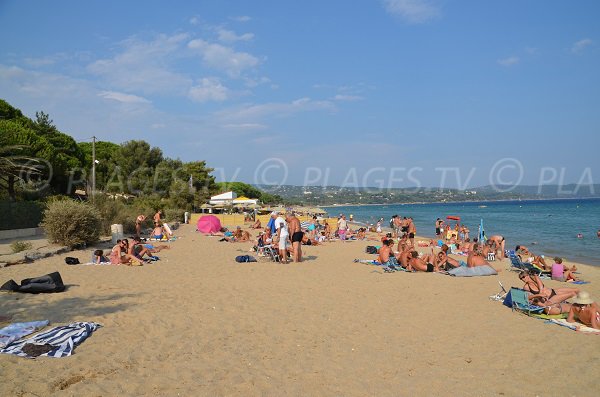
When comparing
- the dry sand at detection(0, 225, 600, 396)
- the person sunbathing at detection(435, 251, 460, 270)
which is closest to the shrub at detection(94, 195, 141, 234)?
the dry sand at detection(0, 225, 600, 396)

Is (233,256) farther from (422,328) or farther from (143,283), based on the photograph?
(422,328)

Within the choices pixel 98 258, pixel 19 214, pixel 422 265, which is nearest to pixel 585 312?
pixel 422 265

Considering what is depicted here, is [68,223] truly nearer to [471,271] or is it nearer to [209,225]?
[209,225]

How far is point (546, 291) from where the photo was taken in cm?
692

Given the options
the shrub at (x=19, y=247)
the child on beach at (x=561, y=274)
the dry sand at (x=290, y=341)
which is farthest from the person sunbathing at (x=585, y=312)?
the shrub at (x=19, y=247)

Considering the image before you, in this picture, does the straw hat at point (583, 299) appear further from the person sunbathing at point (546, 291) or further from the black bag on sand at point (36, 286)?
the black bag on sand at point (36, 286)

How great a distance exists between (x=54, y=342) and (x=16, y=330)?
65 cm

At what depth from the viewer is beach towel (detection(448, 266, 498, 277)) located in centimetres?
995

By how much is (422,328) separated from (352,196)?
164 m

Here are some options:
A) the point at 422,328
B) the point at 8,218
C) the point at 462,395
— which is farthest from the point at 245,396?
the point at 8,218

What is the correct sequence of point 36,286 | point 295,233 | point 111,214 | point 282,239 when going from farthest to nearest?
1. point 111,214
2. point 295,233
3. point 282,239
4. point 36,286

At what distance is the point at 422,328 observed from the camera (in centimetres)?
575

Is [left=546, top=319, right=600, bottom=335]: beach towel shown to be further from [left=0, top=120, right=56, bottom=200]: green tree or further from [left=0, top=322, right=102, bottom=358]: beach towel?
[left=0, top=120, right=56, bottom=200]: green tree

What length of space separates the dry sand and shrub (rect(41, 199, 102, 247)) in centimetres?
294
